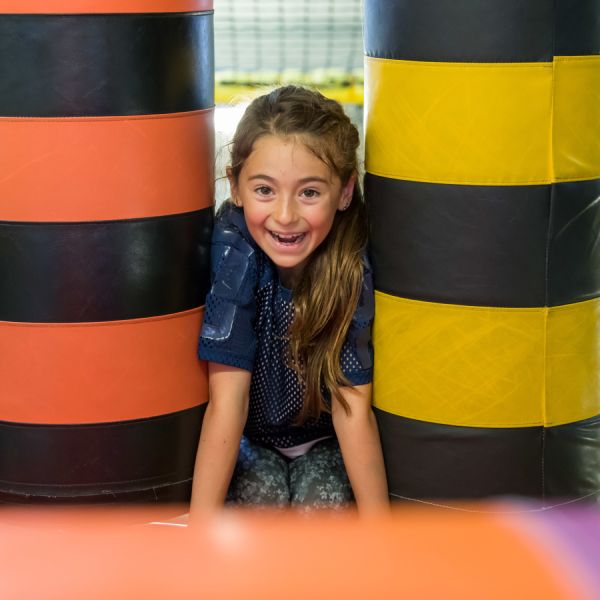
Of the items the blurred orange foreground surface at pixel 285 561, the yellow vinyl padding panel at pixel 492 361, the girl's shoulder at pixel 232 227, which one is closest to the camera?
the blurred orange foreground surface at pixel 285 561

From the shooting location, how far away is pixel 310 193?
171cm

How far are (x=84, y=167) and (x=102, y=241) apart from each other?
112mm

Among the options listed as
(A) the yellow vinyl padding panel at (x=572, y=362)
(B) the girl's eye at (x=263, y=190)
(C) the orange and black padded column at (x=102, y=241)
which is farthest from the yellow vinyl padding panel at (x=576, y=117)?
(C) the orange and black padded column at (x=102, y=241)

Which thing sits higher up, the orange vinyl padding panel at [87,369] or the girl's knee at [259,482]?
the orange vinyl padding panel at [87,369]

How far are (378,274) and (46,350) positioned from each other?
0.52 metres

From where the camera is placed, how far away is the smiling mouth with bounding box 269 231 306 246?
1.70 meters

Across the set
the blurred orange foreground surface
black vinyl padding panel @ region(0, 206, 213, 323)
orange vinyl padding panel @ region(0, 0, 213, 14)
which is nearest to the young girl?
black vinyl padding panel @ region(0, 206, 213, 323)

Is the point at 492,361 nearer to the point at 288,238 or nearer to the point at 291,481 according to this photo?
the point at 288,238

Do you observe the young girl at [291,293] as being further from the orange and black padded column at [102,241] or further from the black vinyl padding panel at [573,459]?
the black vinyl padding panel at [573,459]

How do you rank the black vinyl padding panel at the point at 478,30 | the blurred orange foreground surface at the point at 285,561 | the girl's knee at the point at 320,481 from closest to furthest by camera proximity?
1. the blurred orange foreground surface at the point at 285,561
2. the black vinyl padding panel at the point at 478,30
3. the girl's knee at the point at 320,481

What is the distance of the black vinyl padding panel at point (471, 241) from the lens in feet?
5.27

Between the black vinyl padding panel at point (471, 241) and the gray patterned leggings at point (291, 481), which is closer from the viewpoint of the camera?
the black vinyl padding panel at point (471, 241)

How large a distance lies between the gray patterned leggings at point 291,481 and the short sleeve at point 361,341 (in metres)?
0.23

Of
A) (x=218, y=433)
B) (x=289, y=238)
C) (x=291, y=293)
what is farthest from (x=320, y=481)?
(x=289, y=238)
